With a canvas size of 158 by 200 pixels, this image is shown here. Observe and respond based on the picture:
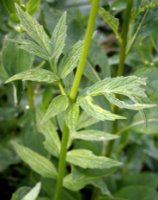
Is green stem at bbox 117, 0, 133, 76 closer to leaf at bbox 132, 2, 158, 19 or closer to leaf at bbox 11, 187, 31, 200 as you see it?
leaf at bbox 132, 2, 158, 19

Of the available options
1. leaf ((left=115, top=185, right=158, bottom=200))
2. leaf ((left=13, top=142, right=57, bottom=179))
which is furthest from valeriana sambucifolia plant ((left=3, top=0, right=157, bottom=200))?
leaf ((left=115, top=185, right=158, bottom=200))

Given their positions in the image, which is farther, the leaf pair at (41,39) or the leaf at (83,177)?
the leaf at (83,177)

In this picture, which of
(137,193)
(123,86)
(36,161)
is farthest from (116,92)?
(137,193)

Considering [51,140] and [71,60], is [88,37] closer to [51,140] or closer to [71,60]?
[71,60]

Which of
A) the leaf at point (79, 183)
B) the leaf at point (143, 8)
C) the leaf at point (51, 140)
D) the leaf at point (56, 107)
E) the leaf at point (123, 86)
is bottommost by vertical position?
the leaf at point (79, 183)

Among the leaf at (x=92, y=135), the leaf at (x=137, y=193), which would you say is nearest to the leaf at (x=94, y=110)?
the leaf at (x=92, y=135)

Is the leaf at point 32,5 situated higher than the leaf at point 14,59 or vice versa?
the leaf at point 32,5

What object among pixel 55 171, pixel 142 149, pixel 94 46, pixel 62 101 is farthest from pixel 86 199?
pixel 62 101

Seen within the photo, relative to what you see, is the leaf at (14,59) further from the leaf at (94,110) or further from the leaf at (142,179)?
the leaf at (142,179)
